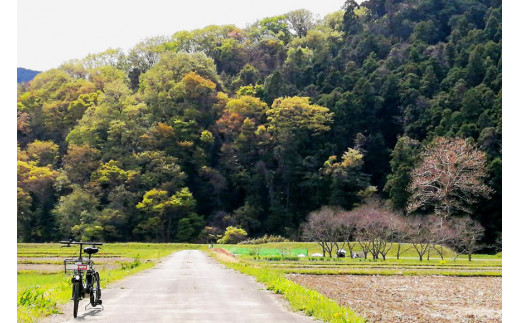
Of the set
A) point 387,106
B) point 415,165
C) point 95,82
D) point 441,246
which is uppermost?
point 95,82

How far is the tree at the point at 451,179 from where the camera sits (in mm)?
52812

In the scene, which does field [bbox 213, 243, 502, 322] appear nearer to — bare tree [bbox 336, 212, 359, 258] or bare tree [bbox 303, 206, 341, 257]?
bare tree [bbox 303, 206, 341, 257]

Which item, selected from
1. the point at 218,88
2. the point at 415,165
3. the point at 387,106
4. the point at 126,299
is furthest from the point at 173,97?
the point at 126,299

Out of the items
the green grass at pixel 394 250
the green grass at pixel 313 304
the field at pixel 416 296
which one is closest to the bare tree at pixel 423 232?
the green grass at pixel 394 250

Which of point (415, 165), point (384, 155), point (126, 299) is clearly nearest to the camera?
point (126, 299)

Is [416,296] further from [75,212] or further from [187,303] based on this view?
[75,212]

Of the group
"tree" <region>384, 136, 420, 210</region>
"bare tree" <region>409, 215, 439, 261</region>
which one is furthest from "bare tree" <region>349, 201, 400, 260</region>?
"tree" <region>384, 136, 420, 210</region>

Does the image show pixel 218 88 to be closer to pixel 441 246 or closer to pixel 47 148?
pixel 47 148

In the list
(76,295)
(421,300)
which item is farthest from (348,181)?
(76,295)

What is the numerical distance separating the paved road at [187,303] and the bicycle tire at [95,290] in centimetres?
18

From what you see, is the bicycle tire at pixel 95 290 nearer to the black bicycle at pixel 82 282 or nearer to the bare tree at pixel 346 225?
the black bicycle at pixel 82 282

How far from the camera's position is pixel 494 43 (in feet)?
219

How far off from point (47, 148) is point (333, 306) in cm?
7172

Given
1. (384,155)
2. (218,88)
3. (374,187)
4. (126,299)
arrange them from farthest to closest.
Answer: (218,88), (384,155), (374,187), (126,299)
